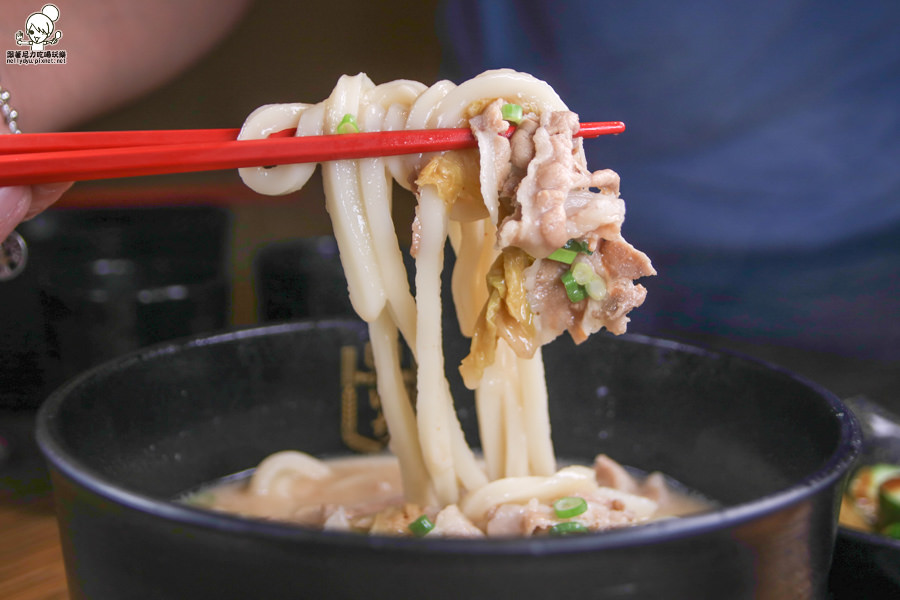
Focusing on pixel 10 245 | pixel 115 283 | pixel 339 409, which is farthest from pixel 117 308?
pixel 339 409

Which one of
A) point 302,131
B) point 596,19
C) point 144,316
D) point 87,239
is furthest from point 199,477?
point 596,19

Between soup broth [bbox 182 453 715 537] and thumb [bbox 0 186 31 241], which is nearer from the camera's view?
thumb [bbox 0 186 31 241]

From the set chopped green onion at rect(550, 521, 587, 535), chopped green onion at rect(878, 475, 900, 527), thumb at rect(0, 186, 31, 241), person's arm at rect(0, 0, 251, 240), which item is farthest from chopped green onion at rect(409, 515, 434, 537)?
person's arm at rect(0, 0, 251, 240)

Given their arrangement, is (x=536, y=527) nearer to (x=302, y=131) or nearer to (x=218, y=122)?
(x=302, y=131)

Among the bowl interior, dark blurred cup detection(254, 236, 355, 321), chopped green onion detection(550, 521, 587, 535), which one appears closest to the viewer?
chopped green onion detection(550, 521, 587, 535)

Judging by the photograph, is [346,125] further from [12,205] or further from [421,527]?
[421,527]

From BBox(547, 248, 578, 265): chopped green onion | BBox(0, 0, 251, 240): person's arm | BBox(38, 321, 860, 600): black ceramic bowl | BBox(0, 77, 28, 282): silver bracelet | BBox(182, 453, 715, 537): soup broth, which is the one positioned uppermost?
BBox(0, 0, 251, 240): person's arm

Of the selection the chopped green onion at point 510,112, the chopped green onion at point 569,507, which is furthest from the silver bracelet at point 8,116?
the chopped green onion at point 569,507

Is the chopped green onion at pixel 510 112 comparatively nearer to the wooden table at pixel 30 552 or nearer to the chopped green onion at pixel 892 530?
the wooden table at pixel 30 552

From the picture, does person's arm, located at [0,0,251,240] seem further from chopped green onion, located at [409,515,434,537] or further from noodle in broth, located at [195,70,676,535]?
chopped green onion, located at [409,515,434,537]
